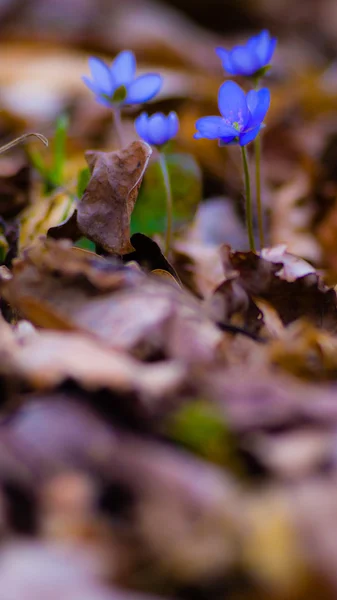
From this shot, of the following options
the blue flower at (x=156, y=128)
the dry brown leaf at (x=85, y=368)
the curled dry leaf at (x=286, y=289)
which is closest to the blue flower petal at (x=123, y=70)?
the blue flower at (x=156, y=128)

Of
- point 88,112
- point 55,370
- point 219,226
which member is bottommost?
point 55,370

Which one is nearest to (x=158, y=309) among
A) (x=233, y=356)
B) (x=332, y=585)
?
(x=233, y=356)

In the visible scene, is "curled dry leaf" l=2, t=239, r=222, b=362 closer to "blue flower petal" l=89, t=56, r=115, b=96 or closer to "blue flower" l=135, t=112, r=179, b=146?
"blue flower" l=135, t=112, r=179, b=146

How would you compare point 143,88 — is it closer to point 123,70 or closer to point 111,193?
point 123,70

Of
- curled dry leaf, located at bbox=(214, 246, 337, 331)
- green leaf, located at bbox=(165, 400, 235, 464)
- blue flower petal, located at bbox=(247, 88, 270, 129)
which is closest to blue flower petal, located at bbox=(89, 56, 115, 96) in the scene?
blue flower petal, located at bbox=(247, 88, 270, 129)

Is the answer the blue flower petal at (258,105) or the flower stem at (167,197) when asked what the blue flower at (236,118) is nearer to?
the blue flower petal at (258,105)

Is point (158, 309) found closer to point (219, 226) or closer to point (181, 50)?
point (219, 226)

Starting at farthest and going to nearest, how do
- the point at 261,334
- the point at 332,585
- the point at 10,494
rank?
1. the point at 261,334
2. the point at 10,494
3. the point at 332,585
